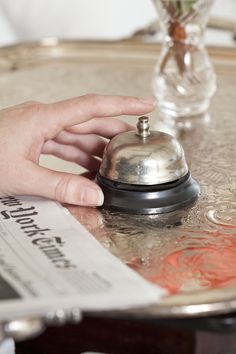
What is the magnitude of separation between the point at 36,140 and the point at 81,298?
286 mm

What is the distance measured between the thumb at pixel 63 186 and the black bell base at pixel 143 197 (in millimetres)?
14

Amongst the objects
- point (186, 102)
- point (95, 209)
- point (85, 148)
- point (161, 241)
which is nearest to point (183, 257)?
point (161, 241)

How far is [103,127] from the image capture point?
96 centimetres

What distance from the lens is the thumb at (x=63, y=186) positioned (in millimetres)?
845

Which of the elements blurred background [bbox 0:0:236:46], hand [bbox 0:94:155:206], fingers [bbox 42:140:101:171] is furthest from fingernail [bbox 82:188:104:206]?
blurred background [bbox 0:0:236:46]

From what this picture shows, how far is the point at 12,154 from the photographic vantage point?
0.86 meters

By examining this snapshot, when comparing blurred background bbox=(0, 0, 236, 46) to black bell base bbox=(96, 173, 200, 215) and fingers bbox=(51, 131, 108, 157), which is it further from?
black bell base bbox=(96, 173, 200, 215)

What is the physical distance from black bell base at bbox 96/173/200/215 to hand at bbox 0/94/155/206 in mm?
15

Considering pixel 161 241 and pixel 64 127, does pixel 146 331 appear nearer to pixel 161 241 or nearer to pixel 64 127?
pixel 161 241

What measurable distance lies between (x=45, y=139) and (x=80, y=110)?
5 centimetres

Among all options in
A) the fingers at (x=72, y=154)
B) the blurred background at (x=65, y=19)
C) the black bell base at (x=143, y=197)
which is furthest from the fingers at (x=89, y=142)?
the blurred background at (x=65, y=19)

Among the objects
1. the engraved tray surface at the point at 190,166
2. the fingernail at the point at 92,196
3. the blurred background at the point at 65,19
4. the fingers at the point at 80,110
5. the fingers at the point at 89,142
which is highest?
the fingers at the point at 80,110

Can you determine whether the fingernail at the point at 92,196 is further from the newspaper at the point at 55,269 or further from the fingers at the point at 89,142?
the fingers at the point at 89,142

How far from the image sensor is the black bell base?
2.78 feet
